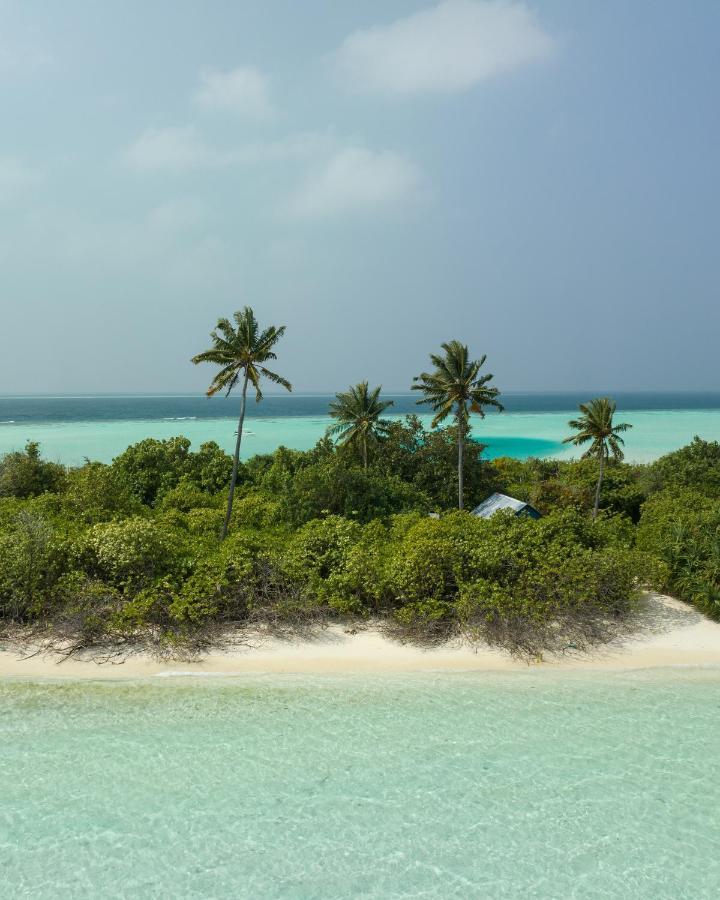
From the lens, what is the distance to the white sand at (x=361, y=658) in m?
14.8

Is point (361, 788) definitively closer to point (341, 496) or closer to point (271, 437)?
point (341, 496)

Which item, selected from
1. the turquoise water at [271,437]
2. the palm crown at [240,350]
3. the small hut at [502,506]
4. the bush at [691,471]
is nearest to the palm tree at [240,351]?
the palm crown at [240,350]

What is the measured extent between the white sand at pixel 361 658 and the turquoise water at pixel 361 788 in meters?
0.72

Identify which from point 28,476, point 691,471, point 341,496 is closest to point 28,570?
point 341,496

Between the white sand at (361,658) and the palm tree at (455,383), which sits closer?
the white sand at (361,658)

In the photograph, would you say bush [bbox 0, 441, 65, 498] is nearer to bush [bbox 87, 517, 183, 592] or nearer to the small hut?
bush [bbox 87, 517, 183, 592]

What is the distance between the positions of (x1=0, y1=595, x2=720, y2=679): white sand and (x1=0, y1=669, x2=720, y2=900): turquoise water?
2.37 ft

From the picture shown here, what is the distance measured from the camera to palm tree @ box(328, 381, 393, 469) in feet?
115

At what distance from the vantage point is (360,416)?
3519 cm

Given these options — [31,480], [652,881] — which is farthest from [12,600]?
[31,480]

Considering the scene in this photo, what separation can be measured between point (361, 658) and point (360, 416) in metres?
21.4

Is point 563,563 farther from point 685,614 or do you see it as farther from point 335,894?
point 335,894

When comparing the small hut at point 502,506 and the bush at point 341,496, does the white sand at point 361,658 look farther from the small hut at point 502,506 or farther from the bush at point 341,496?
the bush at point 341,496

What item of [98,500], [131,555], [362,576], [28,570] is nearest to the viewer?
[28,570]
